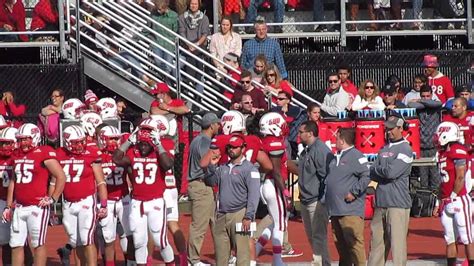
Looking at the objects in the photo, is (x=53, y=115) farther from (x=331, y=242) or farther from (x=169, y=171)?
(x=169, y=171)

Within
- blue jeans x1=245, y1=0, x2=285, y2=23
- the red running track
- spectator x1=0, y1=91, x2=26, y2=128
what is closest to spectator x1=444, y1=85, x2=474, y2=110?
the red running track

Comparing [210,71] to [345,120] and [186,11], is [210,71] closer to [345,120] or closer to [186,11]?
[186,11]

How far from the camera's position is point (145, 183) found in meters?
17.8

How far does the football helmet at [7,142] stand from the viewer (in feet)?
60.1

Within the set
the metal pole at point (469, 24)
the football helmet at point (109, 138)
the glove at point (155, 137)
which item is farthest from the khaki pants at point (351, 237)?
the metal pole at point (469, 24)

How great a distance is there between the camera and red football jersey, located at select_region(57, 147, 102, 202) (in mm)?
17984

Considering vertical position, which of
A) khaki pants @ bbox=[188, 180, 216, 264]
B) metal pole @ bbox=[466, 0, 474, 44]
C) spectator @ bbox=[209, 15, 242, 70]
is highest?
metal pole @ bbox=[466, 0, 474, 44]

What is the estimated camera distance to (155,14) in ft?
82.1

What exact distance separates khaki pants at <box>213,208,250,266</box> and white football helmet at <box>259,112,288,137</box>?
153cm

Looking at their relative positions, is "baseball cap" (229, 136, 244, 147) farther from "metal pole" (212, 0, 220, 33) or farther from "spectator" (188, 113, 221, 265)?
"metal pole" (212, 0, 220, 33)

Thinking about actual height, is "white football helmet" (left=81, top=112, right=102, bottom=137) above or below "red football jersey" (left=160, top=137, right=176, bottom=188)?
above

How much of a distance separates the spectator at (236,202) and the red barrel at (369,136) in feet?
17.8

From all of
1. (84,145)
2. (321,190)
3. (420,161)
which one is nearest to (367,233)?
(420,161)

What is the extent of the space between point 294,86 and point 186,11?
2330 mm
